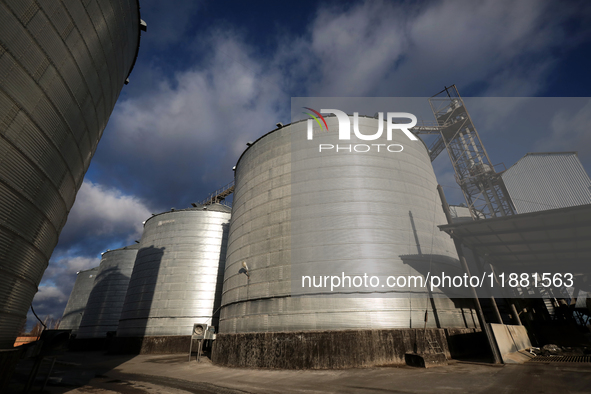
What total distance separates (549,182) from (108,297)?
5580 cm

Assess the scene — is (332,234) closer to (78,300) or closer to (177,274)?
(177,274)

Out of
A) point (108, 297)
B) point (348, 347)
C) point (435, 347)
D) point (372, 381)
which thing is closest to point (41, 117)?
point (372, 381)

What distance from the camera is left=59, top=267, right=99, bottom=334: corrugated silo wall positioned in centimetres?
4759

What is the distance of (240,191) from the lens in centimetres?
2195

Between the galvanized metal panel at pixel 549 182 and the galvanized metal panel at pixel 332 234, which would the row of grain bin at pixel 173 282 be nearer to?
the galvanized metal panel at pixel 332 234

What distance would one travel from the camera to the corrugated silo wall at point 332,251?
1342 centimetres

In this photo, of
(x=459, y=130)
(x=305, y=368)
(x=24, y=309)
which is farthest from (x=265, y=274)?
(x=459, y=130)

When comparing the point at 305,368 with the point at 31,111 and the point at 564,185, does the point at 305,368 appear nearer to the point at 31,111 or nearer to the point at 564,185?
the point at 31,111

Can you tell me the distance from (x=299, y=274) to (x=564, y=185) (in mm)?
26818

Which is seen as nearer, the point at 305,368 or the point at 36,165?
the point at 36,165

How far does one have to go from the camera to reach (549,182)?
1002 inches

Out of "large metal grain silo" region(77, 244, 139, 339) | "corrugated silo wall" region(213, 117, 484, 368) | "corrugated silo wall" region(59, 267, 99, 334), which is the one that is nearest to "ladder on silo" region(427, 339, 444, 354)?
"corrugated silo wall" region(213, 117, 484, 368)

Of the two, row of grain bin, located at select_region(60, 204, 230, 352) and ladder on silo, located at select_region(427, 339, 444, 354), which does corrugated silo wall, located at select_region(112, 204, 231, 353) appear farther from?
ladder on silo, located at select_region(427, 339, 444, 354)

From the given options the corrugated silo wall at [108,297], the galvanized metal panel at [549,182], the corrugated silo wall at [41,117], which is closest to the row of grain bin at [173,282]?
the corrugated silo wall at [108,297]
